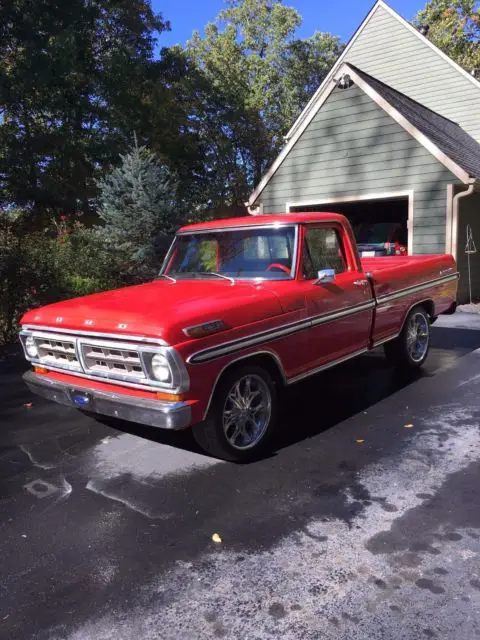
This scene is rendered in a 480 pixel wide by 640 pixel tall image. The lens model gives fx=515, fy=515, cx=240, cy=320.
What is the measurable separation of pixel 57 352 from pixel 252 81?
98.1 feet

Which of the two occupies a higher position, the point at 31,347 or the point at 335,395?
the point at 31,347

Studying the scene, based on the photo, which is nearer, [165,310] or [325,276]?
[165,310]

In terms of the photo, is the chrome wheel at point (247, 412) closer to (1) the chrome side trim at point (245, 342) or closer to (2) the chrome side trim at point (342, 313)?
(1) the chrome side trim at point (245, 342)

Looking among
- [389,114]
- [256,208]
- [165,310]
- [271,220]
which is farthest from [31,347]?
[256,208]

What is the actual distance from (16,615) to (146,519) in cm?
93

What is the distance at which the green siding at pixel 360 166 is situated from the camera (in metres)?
10.8

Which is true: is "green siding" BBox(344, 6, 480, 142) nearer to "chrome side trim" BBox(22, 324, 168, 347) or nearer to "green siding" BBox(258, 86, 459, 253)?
"green siding" BBox(258, 86, 459, 253)

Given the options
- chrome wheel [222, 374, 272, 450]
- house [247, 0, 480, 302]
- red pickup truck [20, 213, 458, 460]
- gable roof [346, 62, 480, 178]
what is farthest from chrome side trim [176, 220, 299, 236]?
gable roof [346, 62, 480, 178]

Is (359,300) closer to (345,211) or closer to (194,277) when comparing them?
(194,277)

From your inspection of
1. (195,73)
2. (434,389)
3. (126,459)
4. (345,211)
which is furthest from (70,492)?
(195,73)

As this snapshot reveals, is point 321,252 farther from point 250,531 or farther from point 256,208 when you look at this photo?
point 256,208

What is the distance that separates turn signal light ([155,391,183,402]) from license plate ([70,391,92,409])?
0.64 meters

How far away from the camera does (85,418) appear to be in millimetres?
5094

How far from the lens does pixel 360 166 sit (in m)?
11.7
